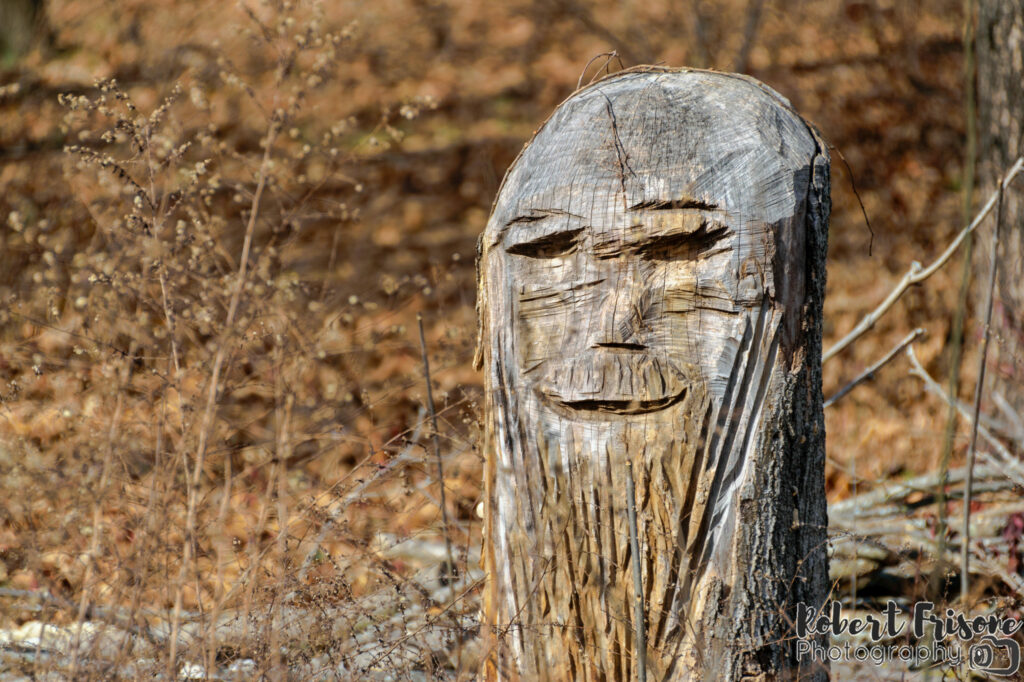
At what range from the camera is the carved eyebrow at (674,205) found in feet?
6.16

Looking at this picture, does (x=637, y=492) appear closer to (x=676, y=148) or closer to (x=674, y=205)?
(x=674, y=205)

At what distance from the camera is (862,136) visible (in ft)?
19.7

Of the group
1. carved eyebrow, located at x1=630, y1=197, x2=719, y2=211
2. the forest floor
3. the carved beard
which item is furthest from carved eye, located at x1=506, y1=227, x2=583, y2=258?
the forest floor

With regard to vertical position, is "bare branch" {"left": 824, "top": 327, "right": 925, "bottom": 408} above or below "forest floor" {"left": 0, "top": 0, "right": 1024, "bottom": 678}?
below

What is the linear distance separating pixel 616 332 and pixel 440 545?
2.09 meters

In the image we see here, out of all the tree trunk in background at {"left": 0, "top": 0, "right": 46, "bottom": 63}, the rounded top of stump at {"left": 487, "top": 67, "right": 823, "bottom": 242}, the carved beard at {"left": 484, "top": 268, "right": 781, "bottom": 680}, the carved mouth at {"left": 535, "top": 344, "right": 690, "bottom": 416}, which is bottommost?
the carved beard at {"left": 484, "top": 268, "right": 781, "bottom": 680}

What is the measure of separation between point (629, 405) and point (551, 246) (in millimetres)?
398

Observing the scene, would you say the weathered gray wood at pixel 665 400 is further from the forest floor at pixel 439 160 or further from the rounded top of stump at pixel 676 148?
the forest floor at pixel 439 160

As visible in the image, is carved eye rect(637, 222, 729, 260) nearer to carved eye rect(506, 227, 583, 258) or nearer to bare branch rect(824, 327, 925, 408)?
carved eye rect(506, 227, 583, 258)

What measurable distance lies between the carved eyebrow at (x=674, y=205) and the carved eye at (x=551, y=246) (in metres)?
0.14

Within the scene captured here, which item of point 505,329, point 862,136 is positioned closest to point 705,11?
point 862,136

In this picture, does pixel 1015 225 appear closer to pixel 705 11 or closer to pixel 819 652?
pixel 705 11

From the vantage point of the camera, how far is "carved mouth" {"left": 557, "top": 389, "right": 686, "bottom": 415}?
73.8 inches

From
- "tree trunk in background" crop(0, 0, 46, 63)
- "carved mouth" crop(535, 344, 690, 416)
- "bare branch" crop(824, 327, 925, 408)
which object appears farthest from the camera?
"tree trunk in background" crop(0, 0, 46, 63)
